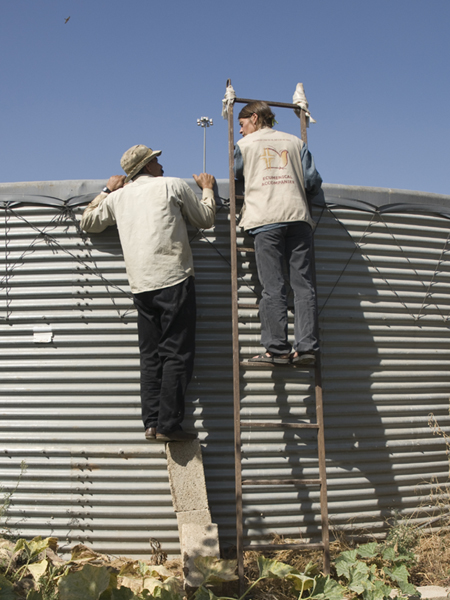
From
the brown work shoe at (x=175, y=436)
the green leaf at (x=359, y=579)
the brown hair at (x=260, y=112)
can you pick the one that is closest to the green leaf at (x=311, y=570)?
the green leaf at (x=359, y=579)

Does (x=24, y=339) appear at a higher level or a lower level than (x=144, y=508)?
higher

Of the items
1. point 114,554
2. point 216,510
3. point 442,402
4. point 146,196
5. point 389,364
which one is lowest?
point 114,554

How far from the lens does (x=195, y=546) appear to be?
382 cm

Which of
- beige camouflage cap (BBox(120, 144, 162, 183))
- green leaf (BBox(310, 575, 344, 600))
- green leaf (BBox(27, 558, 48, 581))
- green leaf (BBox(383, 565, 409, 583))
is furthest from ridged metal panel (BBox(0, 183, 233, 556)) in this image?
green leaf (BBox(383, 565, 409, 583))

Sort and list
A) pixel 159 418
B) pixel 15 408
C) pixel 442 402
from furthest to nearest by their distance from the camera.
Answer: pixel 442 402
pixel 15 408
pixel 159 418

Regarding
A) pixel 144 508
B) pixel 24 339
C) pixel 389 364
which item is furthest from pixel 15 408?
pixel 389 364

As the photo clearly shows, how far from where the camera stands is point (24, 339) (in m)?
4.82

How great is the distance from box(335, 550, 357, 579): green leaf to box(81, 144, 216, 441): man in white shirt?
1.40 m

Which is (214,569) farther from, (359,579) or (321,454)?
(321,454)

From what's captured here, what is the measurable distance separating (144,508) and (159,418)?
940 millimetres

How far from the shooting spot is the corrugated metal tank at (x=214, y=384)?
4.59m

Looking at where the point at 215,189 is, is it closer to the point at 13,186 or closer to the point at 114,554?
the point at 13,186

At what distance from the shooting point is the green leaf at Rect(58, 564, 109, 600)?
10.7ft

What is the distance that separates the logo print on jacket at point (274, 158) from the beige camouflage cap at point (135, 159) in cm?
94
